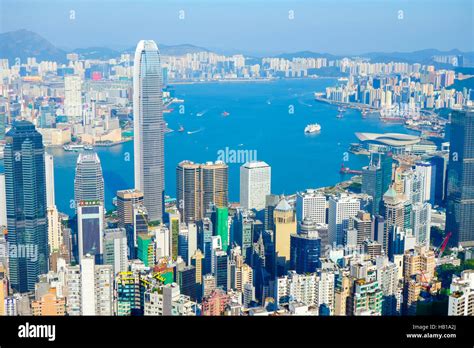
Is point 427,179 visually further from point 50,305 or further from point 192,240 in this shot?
point 50,305

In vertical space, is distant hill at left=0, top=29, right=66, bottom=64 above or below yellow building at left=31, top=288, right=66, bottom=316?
above

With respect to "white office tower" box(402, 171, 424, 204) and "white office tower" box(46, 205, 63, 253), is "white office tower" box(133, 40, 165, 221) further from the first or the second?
"white office tower" box(402, 171, 424, 204)

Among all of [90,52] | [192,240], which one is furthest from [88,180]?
[90,52]

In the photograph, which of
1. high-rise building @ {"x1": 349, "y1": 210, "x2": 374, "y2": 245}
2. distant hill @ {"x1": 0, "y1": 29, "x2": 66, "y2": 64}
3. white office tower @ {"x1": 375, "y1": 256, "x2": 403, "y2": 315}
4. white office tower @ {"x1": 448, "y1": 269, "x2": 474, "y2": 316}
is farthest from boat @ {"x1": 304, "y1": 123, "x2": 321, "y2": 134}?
white office tower @ {"x1": 448, "y1": 269, "x2": 474, "y2": 316}

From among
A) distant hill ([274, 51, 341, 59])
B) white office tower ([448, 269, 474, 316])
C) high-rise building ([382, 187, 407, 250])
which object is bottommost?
high-rise building ([382, 187, 407, 250])

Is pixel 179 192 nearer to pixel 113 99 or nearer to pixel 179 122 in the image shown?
pixel 179 122
